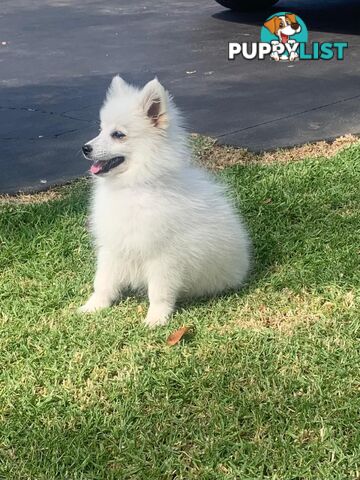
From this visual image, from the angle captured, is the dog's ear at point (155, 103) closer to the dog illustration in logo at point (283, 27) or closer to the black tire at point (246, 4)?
the dog illustration in logo at point (283, 27)

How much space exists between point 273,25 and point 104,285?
833 centimetres

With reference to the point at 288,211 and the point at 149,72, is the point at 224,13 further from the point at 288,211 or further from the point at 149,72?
the point at 288,211

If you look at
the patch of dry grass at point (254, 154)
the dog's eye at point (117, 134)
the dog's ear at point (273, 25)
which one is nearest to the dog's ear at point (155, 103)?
the dog's eye at point (117, 134)

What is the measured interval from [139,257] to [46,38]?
8.47 metres

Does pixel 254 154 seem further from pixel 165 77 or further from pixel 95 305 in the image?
pixel 165 77

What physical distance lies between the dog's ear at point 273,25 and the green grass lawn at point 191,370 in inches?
279

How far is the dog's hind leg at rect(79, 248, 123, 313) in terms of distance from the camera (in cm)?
334

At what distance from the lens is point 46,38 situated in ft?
35.4

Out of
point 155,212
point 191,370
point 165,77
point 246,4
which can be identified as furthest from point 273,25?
point 191,370

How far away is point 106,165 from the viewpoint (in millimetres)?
3070

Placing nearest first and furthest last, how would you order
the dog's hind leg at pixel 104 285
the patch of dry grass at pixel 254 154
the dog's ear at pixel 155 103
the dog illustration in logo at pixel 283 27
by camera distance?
the dog's ear at pixel 155 103
the dog's hind leg at pixel 104 285
the patch of dry grass at pixel 254 154
the dog illustration in logo at pixel 283 27

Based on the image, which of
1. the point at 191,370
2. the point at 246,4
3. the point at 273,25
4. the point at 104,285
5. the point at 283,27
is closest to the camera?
the point at 191,370

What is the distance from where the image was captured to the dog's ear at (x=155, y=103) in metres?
2.96

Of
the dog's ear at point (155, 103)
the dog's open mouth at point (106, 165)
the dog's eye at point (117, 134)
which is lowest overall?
the dog's open mouth at point (106, 165)
